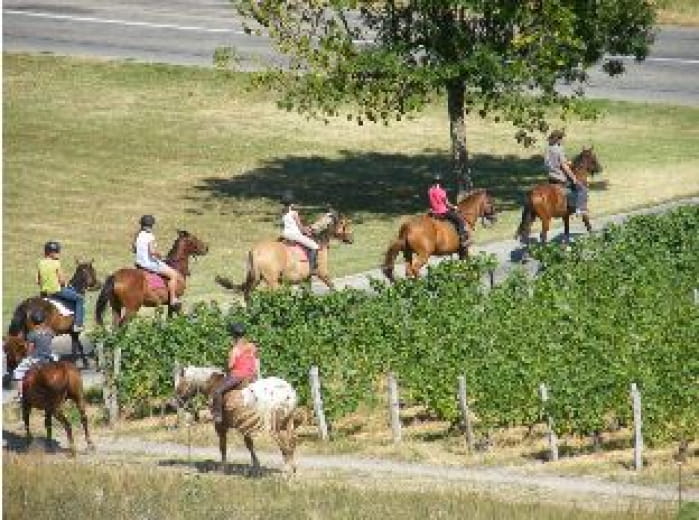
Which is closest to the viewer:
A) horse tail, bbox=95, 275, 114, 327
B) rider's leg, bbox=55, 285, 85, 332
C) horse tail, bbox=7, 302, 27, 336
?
horse tail, bbox=7, 302, 27, 336

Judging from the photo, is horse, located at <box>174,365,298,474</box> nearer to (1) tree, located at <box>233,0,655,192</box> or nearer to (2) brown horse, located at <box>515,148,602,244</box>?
(2) brown horse, located at <box>515,148,602,244</box>

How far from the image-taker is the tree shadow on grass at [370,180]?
61250mm

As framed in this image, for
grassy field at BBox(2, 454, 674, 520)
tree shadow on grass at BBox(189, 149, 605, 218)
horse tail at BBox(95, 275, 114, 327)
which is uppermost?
horse tail at BBox(95, 275, 114, 327)

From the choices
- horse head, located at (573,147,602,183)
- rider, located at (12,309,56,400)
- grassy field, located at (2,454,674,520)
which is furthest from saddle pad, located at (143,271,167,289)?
horse head, located at (573,147,602,183)

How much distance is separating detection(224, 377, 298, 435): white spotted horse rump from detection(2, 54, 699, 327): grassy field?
15215 millimetres

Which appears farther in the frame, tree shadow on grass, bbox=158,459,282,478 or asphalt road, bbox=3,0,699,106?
asphalt road, bbox=3,0,699,106

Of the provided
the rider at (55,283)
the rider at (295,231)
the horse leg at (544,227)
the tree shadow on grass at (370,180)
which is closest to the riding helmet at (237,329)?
the rider at (55,283)

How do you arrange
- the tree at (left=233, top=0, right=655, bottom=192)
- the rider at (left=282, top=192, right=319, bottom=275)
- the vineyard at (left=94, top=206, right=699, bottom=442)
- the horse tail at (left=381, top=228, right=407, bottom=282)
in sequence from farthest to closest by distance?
the tree at (left=233, top=0, right=655, bottom=192) → the horse tail at (left=381, top=228, right=407, bottom=282) → the rider at (left=282, top=192, right=319, bottom=275) → the vineyard at (left=94, top=206, right=699, bottom=442)

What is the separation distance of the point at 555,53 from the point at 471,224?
746cm

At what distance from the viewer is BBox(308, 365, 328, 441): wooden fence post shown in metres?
37.8

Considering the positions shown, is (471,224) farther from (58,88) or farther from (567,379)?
(58,88)

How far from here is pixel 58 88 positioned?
7538 centimetres

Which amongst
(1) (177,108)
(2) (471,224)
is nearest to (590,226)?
(2) (471,224)

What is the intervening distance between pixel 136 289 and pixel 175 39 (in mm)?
39734
